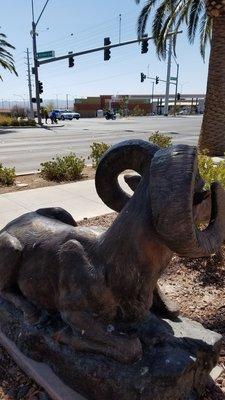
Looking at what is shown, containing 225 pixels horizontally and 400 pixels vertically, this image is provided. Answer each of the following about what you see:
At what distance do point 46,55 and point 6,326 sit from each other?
27.6 metres

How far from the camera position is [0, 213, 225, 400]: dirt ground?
269cm

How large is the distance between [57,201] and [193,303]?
4299 millimetres

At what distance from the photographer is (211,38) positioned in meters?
13.3

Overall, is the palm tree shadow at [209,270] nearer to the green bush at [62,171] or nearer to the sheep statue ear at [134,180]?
the sheep statue ear at [134,180]

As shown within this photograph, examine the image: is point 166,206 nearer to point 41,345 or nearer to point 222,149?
point 41,345

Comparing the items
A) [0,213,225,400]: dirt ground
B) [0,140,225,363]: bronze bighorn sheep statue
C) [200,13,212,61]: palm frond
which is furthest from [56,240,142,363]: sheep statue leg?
[200,13,212,61]: palm frond

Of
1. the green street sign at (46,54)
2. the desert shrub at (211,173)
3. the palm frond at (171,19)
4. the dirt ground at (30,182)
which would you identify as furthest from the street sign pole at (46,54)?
the desert shrub at (211,173)

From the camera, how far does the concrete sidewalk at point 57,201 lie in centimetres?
682

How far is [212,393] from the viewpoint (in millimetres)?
2627

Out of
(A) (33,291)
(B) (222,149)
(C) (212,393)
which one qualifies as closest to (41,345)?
(A) (33,291)

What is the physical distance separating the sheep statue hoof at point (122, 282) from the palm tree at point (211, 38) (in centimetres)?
1130

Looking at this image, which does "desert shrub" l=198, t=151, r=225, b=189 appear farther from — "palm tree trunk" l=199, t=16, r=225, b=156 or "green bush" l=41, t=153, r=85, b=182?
"palm tree trunk" l=199, t=16, r=225, b=156

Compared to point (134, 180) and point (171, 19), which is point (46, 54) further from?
point (134, 180)

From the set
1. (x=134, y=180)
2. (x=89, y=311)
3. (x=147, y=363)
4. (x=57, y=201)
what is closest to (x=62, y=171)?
(x=57, y=201)
